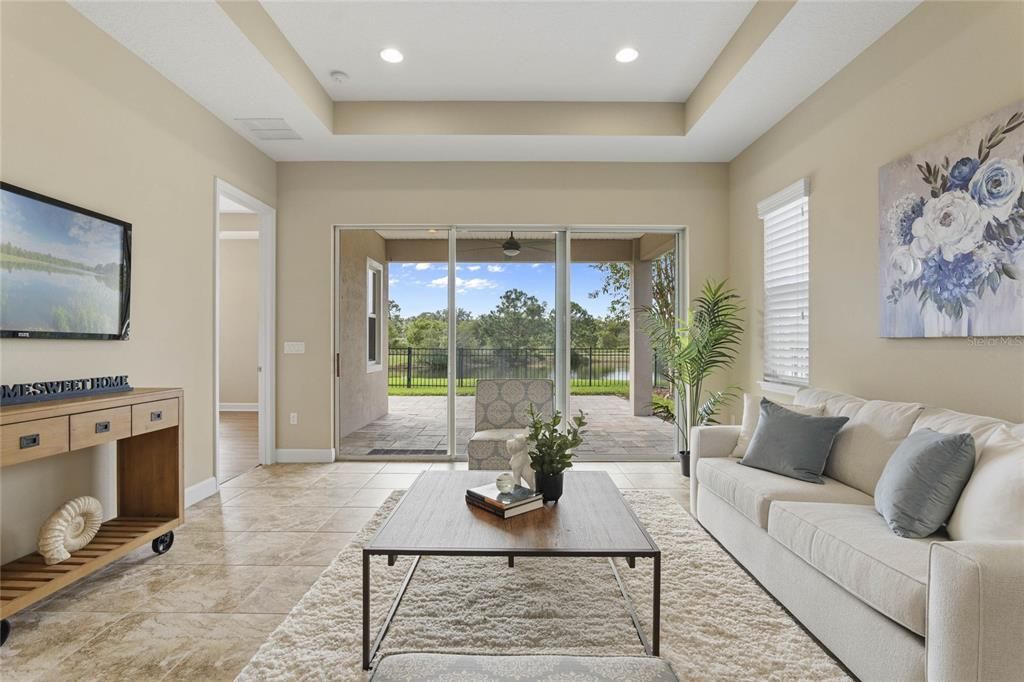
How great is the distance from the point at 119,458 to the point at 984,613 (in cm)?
378

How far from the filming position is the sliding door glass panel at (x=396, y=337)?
5062 mm

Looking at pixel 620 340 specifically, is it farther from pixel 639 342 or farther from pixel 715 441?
pixel 715 441

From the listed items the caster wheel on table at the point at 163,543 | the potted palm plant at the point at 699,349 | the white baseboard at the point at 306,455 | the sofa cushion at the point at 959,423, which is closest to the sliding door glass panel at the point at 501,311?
the potted palm plant at the point at 699,349

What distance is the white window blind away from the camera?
3703mm

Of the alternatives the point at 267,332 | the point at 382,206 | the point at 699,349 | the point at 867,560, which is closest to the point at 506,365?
the point at 699,349

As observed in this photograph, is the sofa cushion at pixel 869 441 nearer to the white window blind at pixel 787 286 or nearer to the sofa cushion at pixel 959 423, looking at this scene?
the sofa cushion at pixel 959 423

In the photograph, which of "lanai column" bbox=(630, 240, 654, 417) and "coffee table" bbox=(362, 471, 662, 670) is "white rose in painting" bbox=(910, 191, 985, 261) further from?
"lanai column" bbox=(630, 240, 654, 417)

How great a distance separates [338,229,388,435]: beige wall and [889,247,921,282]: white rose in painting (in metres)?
4.08

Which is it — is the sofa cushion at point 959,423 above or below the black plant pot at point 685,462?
above

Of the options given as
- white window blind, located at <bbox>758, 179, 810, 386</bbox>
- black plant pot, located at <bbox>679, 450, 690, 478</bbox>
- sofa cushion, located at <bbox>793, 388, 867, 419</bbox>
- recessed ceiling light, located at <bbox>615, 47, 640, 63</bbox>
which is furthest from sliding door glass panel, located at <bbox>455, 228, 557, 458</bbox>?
sofa cushion, located at <bbox>793, 388, 867, 419</bbox>

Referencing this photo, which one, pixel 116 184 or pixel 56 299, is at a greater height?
pixel 116 184

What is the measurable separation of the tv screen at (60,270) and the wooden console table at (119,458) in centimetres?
44

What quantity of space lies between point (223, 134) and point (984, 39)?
4670 mm

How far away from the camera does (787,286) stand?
155 inches
